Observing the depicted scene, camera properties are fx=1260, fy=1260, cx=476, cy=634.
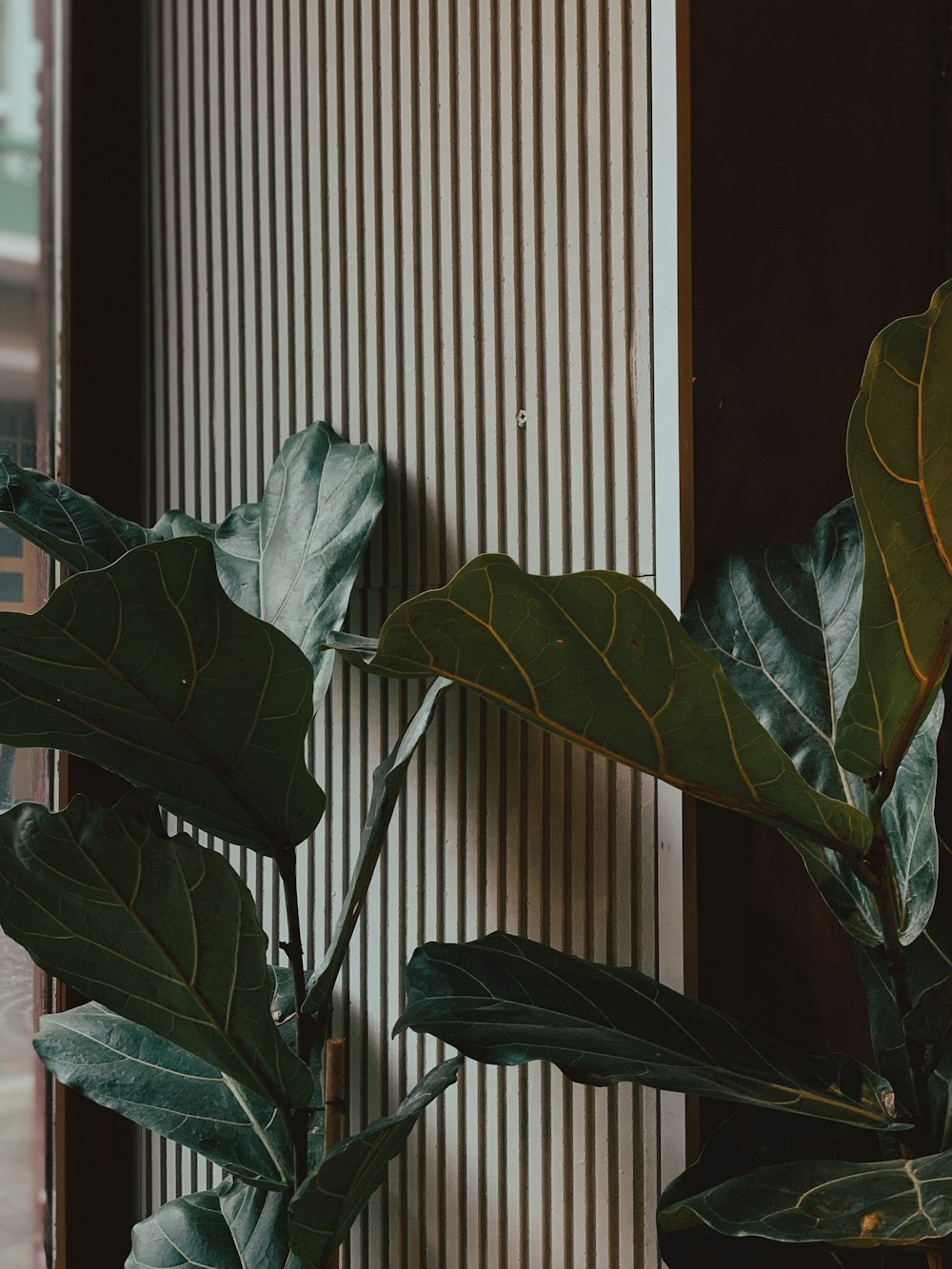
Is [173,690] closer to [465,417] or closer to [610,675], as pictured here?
[610,675]

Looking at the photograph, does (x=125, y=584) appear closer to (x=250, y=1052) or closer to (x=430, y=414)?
(x=250, y=1052)

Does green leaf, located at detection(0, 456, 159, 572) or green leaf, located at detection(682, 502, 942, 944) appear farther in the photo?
green leaf, located at detection(0, 456, 159, 572)

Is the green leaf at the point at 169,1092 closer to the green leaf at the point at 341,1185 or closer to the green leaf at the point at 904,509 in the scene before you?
the green leaf at the point at 341,1185

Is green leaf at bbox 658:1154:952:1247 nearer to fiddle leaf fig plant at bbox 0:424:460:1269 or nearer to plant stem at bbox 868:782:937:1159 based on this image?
plant stem at bbox 868:782:937:1159

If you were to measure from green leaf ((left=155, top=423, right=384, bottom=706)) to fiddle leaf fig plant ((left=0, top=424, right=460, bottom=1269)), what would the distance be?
158 millimetres

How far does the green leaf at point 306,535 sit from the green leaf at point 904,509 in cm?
50

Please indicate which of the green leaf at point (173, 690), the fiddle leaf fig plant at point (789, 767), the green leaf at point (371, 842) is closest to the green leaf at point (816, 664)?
the fiddle leaf fig plant at point (789, 767)

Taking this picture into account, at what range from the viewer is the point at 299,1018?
3.22 ft

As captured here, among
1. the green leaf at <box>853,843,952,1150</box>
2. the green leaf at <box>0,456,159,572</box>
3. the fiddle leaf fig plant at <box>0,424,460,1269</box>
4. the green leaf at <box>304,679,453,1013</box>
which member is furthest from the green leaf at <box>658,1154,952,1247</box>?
the green leaf at <box>0,456,159,572</box>

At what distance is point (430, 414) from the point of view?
1.21 meters

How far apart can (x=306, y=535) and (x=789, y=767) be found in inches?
22.7

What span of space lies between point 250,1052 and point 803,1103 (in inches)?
15.0

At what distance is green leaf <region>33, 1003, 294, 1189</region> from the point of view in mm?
971

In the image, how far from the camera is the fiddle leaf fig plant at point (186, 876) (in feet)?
2.64
